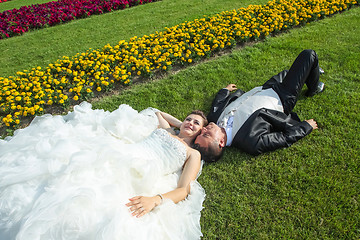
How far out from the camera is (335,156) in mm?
3375

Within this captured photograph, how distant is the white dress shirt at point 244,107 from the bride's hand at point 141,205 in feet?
4.95

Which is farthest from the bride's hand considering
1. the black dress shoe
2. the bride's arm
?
the black dress shoe

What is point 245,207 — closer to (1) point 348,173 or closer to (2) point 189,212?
(2) point 189,212

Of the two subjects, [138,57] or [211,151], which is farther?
[138,57]

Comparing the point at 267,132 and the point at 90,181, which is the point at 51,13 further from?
the point at 267,132

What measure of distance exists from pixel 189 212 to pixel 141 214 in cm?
61

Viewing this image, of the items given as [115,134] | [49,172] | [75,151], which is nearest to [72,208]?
[49,172]

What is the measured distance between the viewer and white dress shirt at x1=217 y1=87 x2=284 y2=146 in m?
3.62

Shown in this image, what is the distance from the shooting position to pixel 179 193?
113 inches

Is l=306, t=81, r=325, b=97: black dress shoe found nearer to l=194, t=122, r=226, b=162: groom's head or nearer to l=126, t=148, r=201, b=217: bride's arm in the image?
l=194, t=122, r=226, b=162: groom's head

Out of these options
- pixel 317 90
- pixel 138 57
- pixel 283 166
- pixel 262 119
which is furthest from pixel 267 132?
pixel 138 57

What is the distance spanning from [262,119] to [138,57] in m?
3.05

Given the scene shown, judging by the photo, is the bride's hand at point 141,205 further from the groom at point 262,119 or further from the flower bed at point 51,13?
the flower bed at point 51,13

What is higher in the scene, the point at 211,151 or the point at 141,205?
the point at 141,205
